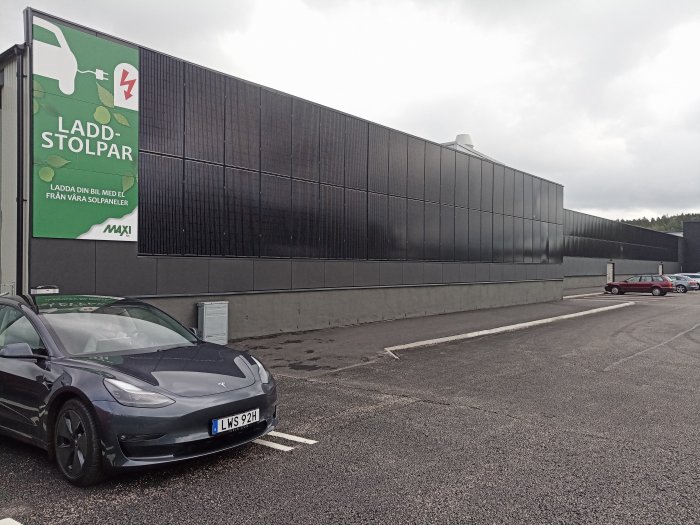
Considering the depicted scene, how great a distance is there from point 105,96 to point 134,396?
7947 mm

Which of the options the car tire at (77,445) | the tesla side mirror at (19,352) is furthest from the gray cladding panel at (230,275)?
the car tire at (77,445)

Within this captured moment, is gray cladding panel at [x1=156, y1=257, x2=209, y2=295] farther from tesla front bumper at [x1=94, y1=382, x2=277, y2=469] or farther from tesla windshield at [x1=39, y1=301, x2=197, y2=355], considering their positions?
tesla front bumper at [x1=94, y1=382, x2=277, y2=469]

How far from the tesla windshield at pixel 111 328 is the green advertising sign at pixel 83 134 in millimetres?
4670

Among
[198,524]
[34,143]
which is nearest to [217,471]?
[198,524]

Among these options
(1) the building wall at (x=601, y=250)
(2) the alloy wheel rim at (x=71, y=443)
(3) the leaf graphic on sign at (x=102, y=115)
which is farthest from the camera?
(1) the building wall at (x=601, y=250)

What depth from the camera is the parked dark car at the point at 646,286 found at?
3425 centimetres

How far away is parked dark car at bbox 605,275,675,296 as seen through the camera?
112 feet

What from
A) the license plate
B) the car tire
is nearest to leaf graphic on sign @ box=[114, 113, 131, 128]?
the car tire

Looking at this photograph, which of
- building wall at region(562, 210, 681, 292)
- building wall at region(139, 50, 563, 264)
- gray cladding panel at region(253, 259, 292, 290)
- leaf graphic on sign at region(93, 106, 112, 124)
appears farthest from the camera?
building wall at region(562, 210, 681, 292)

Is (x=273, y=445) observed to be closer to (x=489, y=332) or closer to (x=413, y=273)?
(x=489, y=332)

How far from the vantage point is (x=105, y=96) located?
9.88 meters

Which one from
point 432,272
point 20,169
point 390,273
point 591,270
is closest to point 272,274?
point 390,273

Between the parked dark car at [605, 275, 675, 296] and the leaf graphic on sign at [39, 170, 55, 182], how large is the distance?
36.4 metres

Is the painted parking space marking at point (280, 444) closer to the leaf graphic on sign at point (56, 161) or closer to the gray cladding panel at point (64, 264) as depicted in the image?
the gray cladding panel at point (64, 264)
